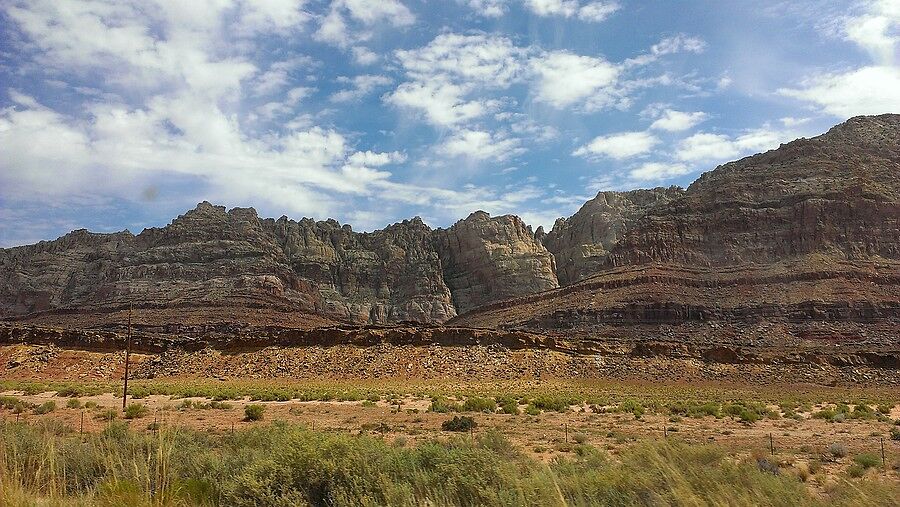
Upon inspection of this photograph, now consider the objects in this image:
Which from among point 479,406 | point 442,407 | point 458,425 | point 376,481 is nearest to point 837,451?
point 458,425

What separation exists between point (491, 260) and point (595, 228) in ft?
103

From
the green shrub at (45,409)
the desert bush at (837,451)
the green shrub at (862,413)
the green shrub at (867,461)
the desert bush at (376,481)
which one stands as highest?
the desert bush at (376,481)

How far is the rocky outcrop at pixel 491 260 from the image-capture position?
148 meters

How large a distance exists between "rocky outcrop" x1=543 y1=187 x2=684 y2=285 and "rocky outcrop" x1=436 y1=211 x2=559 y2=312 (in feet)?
23.5

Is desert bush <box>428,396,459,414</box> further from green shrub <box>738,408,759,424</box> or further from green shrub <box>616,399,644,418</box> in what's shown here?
green shrub <box>738,408,759,424</box>

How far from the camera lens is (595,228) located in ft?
544

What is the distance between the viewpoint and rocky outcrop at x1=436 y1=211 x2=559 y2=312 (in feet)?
→ 485

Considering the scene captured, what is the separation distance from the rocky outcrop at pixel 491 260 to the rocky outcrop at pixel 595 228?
23.5 feet

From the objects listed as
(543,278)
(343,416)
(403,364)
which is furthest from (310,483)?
(543,278)

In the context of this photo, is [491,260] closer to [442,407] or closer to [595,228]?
[595,228]

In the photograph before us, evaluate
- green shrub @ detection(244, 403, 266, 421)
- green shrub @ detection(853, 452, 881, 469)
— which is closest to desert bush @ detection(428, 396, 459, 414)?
green shrub @ detection(244, 403, 266, 421)

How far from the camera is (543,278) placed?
146 m

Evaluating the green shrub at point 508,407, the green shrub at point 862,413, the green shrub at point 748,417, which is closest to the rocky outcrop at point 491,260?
the green shrub at point 508,407

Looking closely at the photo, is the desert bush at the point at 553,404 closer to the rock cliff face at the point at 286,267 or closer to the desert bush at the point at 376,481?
the desert bush at the point at 376,481
